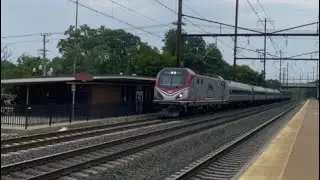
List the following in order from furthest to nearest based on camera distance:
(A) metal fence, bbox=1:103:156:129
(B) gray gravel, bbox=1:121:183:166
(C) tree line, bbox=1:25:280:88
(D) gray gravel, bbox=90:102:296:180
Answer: (C) tree line, bbox=1:25:280:88, (A) metal fence, bbox=1:103:156:129, (B) gray gravel, bbox=1:121:183:166, (D) gray gravel, bbox=90:102:296:180

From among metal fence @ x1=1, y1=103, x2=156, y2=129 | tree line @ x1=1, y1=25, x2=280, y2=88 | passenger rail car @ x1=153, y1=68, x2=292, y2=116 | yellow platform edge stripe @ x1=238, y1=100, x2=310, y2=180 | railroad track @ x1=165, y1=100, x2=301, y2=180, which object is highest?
tree line @ x1=1, y1=25, x2=280, y2=88

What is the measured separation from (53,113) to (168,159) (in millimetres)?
15374

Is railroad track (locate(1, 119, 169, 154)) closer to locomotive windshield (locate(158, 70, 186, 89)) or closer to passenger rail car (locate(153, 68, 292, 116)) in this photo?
passenger rail car (locate(153, 68, 292, 116))

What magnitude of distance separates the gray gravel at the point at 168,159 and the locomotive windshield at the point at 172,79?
1227 centimetres

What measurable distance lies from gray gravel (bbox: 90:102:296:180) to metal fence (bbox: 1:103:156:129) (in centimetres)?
828

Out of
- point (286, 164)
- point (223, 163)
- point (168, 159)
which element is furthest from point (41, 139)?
point (286, 164)

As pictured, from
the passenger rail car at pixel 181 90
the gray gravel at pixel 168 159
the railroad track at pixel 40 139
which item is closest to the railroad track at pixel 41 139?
the railroad track at pixel 40 139

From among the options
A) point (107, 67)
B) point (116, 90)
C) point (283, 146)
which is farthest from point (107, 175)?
point (107, 67)

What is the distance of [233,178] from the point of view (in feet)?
39.9

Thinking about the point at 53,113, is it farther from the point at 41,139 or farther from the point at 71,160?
the point at 71,160

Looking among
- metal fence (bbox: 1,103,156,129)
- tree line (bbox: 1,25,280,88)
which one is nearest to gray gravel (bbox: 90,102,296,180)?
metal fence (bbox: 1,103,156,129)

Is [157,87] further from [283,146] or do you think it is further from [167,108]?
[283,146]

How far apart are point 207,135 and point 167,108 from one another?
510 inches

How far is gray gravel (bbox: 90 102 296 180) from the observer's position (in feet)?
40.0
